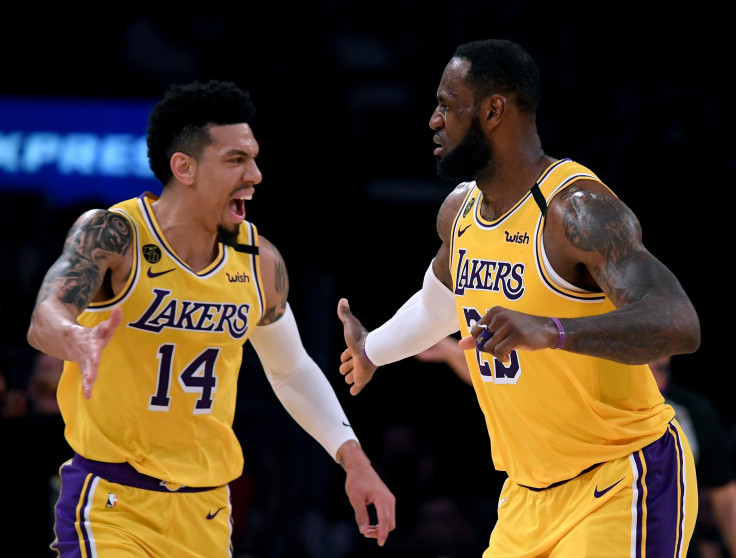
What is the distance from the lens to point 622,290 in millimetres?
3289

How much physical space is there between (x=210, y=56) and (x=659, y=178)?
367 cm

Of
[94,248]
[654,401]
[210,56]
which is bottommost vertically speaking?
[654,401]

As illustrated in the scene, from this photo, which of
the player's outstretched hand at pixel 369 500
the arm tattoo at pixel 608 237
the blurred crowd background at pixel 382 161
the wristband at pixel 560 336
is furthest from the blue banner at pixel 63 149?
the wristband at pixel 560 336

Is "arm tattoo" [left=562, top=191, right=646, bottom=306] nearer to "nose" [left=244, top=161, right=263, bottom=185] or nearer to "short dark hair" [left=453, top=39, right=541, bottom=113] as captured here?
"short dark hair" [left=453, top=39, right=541, bottom=113]

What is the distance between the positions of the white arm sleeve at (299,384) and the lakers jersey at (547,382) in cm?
101

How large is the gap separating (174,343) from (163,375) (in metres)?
0.13

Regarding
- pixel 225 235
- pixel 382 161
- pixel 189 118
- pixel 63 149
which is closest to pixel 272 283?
pixel 225 235

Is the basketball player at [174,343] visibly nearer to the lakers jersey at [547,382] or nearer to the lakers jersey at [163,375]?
the lakers jersey at [163,375]

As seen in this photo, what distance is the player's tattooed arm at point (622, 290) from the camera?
3.10 meters

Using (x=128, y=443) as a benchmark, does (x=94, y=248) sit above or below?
above

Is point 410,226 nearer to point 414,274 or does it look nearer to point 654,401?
point 414,274

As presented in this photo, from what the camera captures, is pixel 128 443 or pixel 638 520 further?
pixel 128 443

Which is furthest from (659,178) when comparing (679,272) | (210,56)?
(210,56)

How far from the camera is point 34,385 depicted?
6.58m
